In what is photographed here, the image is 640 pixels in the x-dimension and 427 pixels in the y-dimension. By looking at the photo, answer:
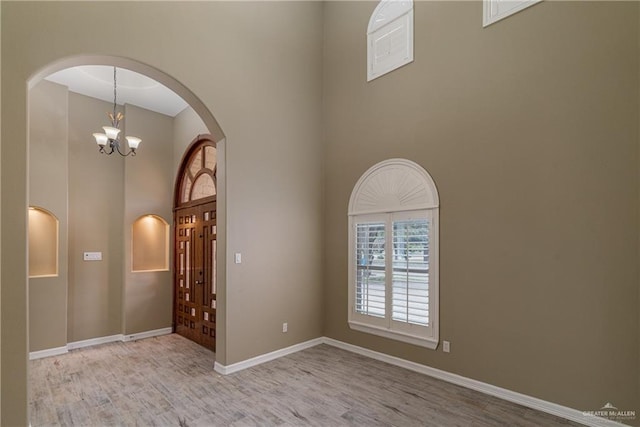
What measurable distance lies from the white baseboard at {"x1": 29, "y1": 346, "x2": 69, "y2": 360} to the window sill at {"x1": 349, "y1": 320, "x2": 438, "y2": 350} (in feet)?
13.0

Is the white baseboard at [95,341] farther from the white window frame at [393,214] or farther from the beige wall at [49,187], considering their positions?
the white window frame at [393,214]

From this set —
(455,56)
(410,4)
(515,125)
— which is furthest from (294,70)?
(515,125)

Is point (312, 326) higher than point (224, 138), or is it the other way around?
point (224, 138)

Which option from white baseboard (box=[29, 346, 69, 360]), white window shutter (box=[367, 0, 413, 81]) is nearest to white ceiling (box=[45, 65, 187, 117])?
white window shutter (box=[367, 0, 413, 81])

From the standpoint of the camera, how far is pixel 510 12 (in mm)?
3281

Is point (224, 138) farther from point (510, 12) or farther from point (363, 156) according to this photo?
point (510, 12)

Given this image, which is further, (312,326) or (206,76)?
(312,326)

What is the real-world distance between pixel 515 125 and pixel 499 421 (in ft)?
8.62

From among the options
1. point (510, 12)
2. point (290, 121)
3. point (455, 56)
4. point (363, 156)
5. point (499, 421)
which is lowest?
point (499, 421)

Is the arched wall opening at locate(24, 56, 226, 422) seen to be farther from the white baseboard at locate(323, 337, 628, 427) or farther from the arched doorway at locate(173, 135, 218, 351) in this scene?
the white baseboard at locate(323, 337, 628, 427)

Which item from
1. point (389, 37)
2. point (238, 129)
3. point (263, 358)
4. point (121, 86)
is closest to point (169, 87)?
point (238, 129)

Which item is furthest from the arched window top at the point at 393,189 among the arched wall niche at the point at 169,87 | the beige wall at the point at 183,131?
the beige wall at the point at 183,131

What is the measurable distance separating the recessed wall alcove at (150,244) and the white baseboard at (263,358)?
2.54m

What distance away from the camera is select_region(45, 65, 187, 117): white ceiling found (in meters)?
4.57
